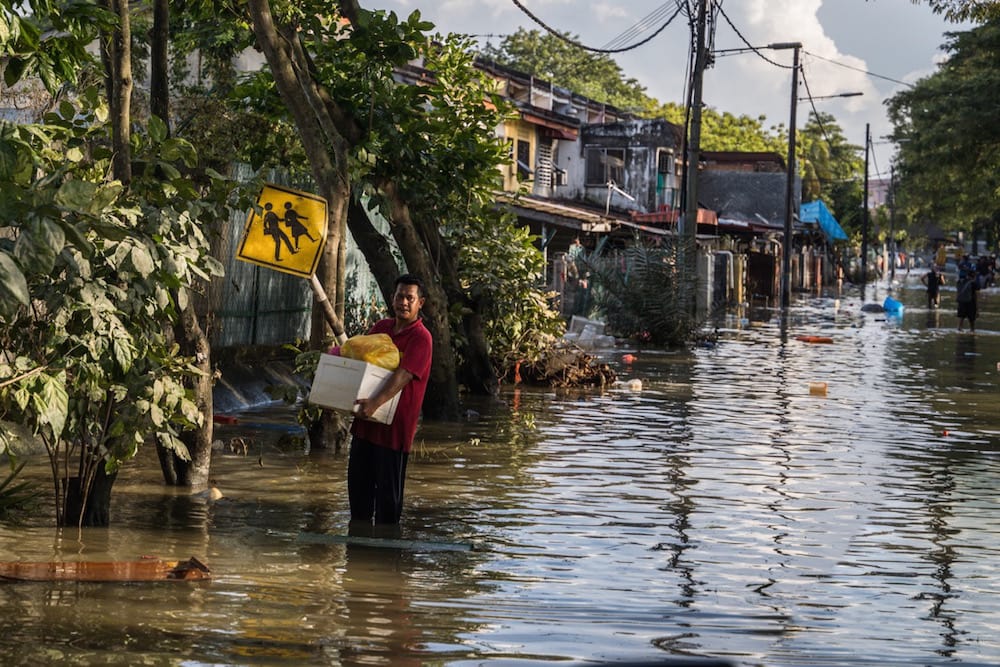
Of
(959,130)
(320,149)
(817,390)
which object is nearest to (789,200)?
(959,130)

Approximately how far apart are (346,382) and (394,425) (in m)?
0.50

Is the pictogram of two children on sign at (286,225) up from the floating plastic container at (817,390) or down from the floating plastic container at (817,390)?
up

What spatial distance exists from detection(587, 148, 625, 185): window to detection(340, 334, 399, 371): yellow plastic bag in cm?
4713

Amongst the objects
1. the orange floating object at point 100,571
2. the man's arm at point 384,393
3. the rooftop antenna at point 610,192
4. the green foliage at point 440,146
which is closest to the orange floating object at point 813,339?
the green foliage at point 440,146

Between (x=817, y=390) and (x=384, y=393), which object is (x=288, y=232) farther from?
(x=817, y=390)

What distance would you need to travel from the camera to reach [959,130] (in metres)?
50.8

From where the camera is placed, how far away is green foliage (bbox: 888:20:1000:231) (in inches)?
1961

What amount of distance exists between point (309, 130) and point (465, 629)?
6286mm

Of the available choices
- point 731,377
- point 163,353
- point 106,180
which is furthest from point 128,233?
point 731,377

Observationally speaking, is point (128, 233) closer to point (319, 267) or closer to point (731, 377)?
point (319, 267)

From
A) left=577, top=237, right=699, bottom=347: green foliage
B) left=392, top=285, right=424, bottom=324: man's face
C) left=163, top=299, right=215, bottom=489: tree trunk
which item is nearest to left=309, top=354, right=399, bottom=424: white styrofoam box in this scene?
left=392, top=285, right=424, bottom=324: man's face

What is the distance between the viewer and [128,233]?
7.34 meters

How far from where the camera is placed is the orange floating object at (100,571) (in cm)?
755

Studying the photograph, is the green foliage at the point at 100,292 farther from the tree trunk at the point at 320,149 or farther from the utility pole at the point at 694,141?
the utility pole at the point at 694,141
